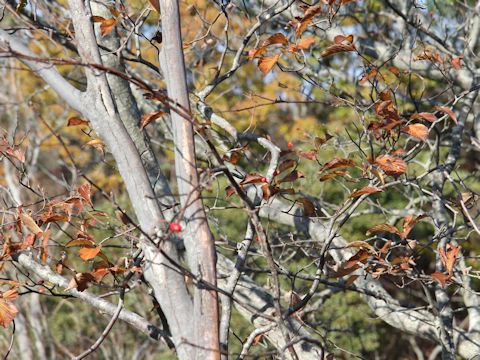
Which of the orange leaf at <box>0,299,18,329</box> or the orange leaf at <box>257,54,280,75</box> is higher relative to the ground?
the orange leaf at <box>257,54,280,75</box>

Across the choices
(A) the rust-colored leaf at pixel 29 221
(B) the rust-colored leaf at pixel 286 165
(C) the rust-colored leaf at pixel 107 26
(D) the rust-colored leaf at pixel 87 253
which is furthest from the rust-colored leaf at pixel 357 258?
(C) the rust-colored leaf at pixel 107 26

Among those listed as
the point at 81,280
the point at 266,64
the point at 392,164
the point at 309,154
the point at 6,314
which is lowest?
the point at 6,314

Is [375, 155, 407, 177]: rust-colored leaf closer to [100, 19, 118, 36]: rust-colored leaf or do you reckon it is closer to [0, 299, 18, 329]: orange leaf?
[100, 19, 118, 36]: rust-colored leaf

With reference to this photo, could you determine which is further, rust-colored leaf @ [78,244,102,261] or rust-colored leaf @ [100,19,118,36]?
rust-colored leaf @ [100,19,118,36]

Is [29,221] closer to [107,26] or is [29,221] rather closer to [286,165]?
[107,26]

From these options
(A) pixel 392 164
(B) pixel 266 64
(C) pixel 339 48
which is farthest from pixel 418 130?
(B) pixel 266 64

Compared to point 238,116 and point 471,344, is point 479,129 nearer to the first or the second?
point 471,344

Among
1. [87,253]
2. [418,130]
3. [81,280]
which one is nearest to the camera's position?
[87,253]

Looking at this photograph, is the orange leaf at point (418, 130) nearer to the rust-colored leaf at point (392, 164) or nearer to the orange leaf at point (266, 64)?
the rust-colored leaf at point (392, 164)

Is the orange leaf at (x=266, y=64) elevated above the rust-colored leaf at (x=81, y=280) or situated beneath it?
elevated above

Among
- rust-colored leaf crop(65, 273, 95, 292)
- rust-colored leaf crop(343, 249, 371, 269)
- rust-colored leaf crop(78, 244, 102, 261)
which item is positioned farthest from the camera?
rust-colored leaf crop(343, 249, 371, 269)

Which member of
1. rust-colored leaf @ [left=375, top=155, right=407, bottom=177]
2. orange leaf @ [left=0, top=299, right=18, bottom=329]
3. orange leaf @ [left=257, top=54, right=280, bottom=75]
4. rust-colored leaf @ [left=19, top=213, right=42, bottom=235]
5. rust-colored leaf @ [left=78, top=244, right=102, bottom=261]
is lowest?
orange leaf @ [left=0, top=299, right=18, bottom=329]

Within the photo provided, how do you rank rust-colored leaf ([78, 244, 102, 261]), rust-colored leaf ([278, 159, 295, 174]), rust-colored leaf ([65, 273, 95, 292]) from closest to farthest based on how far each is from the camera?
rust-colored leaf ([78, 244, 102, 261]) → rust-colored leaf ([65, 273, 95, 292]) → rust-colored leaf ([278, 159, 295, 174])

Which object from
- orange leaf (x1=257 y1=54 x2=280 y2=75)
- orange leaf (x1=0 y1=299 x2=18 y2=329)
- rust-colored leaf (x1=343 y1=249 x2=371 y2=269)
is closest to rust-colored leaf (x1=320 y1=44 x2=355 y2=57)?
orange leaf (x1=257 y1=54 x2=280 y2=75)
